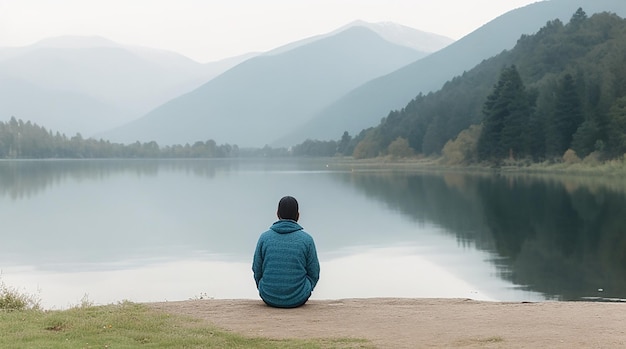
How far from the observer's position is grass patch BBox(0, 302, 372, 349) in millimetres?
9422

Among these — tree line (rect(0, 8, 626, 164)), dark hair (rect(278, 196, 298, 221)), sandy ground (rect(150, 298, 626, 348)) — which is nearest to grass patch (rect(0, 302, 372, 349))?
Answer: sandy ground (rect(150, 298, 626, 348))

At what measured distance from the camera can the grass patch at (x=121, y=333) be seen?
9422 mm

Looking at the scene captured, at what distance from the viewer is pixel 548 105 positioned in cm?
9394

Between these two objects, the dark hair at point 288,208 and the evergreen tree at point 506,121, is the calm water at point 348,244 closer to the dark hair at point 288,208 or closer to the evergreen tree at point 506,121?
the dark hair at point 288,208

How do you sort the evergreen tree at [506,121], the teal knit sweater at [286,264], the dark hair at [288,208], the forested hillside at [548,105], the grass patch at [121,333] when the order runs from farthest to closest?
the evergreen tree at [506,121] < the forested hillside at [548,105] < the dark hair at [288,208] < the teal knit sweater at [286,264] < the grass patch at [121,333]

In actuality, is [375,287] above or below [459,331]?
below

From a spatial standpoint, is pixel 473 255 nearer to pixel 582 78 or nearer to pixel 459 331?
pixel 459 331

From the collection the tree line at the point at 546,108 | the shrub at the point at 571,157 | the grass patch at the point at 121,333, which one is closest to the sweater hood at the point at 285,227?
the grass patch at the point at 121,333

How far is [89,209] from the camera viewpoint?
50500 mm

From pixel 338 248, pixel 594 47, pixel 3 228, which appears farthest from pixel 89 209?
pixel 594 47

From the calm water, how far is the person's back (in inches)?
344

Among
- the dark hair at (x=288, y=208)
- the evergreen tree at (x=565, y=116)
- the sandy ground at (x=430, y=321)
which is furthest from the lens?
the evergreen tree at (x=565, y=116)

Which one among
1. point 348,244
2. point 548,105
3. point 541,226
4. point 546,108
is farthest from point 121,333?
point 546,108

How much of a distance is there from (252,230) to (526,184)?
1414 inches
